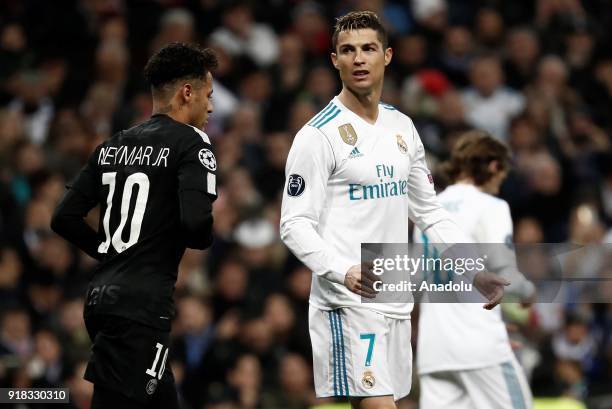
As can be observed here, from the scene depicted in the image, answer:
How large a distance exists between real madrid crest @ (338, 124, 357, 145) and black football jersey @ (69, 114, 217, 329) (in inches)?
29.4

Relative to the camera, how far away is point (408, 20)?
14.7 meters

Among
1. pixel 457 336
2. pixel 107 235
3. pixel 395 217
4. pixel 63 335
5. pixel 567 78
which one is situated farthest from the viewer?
pixel 567 78

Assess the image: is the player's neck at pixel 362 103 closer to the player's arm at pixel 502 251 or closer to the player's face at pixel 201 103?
the player's face at pixel 201 103

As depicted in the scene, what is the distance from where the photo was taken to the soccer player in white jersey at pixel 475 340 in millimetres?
7156

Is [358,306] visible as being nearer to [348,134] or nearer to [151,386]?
[348,134]

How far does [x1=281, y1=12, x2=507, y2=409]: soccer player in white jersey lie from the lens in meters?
5.72

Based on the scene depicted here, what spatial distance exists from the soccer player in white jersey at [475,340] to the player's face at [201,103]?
196 centimetres

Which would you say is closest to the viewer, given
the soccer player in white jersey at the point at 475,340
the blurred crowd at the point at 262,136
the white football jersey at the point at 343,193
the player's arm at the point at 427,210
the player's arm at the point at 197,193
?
the player's arm at the point at 197,193

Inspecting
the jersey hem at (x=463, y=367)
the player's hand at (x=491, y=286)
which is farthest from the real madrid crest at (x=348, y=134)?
the jersey hem at (x=463, y=367)

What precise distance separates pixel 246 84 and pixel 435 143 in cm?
213

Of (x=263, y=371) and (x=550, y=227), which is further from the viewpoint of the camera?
(x=550, y=227)

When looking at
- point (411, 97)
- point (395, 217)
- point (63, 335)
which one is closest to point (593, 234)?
point (411, 97)

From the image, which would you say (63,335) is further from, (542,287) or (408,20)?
(408,20)

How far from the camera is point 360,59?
595 centimetres
